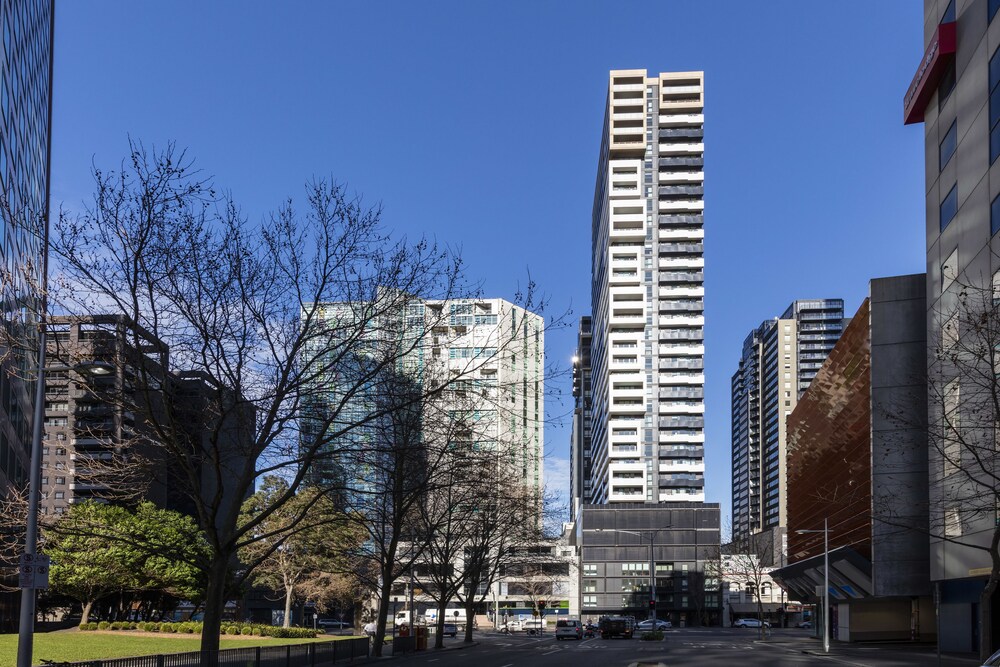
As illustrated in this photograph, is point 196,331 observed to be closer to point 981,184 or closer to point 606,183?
point 981,184

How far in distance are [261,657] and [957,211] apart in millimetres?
35331

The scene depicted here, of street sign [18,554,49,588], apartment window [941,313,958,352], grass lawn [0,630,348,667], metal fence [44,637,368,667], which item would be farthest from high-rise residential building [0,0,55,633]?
apartment window [941,313,958,352]

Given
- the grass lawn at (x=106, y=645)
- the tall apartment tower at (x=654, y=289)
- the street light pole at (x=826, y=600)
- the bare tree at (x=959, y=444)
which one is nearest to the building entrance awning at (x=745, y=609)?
the tall apartment tower at (x=654, y=289)

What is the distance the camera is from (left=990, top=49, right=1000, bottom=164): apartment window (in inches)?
1571

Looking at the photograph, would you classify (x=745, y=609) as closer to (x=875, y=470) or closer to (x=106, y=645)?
(x=875, y=470)

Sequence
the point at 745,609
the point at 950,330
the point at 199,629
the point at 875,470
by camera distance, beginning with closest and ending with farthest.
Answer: the point at 950,330, the point at 875,470, the point at 199,629, the point at 745,609

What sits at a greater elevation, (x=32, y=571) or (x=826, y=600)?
(x=32, y=571)

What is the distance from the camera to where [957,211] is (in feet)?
148

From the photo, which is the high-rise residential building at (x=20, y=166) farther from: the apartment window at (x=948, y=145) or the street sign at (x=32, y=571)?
the apartment window at (x=948, y=145)

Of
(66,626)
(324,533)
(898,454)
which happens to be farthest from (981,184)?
(66,626)

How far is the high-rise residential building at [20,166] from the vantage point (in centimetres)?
4531

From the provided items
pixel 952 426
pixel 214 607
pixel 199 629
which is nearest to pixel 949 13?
pixel 952 426

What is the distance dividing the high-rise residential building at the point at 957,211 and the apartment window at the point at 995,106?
4 centimetres

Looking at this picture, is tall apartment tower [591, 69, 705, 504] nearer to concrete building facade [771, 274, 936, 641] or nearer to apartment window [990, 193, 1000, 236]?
concrete building facade [771, 274, 936, 641]
